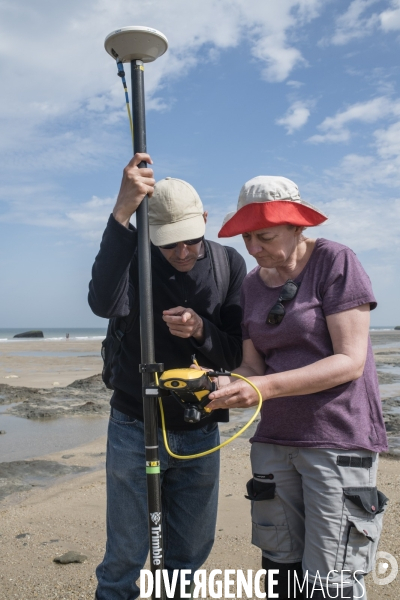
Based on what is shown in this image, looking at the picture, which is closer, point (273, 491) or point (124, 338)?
point (273, 491)

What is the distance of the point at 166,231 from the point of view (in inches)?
121

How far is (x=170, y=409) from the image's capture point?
3.11 m

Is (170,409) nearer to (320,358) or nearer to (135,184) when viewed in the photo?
(320,358)

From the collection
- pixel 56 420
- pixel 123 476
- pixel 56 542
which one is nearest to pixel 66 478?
pixel 56 542

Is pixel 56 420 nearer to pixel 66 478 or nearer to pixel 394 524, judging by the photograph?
pixel 66 478

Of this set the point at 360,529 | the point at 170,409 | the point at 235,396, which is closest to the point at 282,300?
the point at 235,396

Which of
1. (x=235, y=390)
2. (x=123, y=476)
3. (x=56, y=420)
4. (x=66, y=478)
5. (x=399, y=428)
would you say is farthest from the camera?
(x=56, y=420)

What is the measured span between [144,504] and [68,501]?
3.10 m

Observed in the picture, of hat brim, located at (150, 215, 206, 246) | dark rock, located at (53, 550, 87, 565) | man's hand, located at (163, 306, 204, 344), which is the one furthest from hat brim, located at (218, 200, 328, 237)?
dark rock, located at (53, 550, 87, 565)

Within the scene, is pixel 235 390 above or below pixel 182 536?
above

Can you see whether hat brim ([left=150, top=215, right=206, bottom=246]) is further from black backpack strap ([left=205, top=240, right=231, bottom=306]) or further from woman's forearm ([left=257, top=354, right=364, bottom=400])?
woman's forearm ([left=257, top=354, right=364, bottom=400])

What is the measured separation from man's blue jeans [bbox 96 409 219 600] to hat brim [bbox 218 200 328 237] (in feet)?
3.92

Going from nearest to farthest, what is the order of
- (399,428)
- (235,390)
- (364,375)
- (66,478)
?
(235,390) → (364,375) → (66,478) → (399,428)

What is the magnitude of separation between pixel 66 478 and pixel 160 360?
14.0 feet
